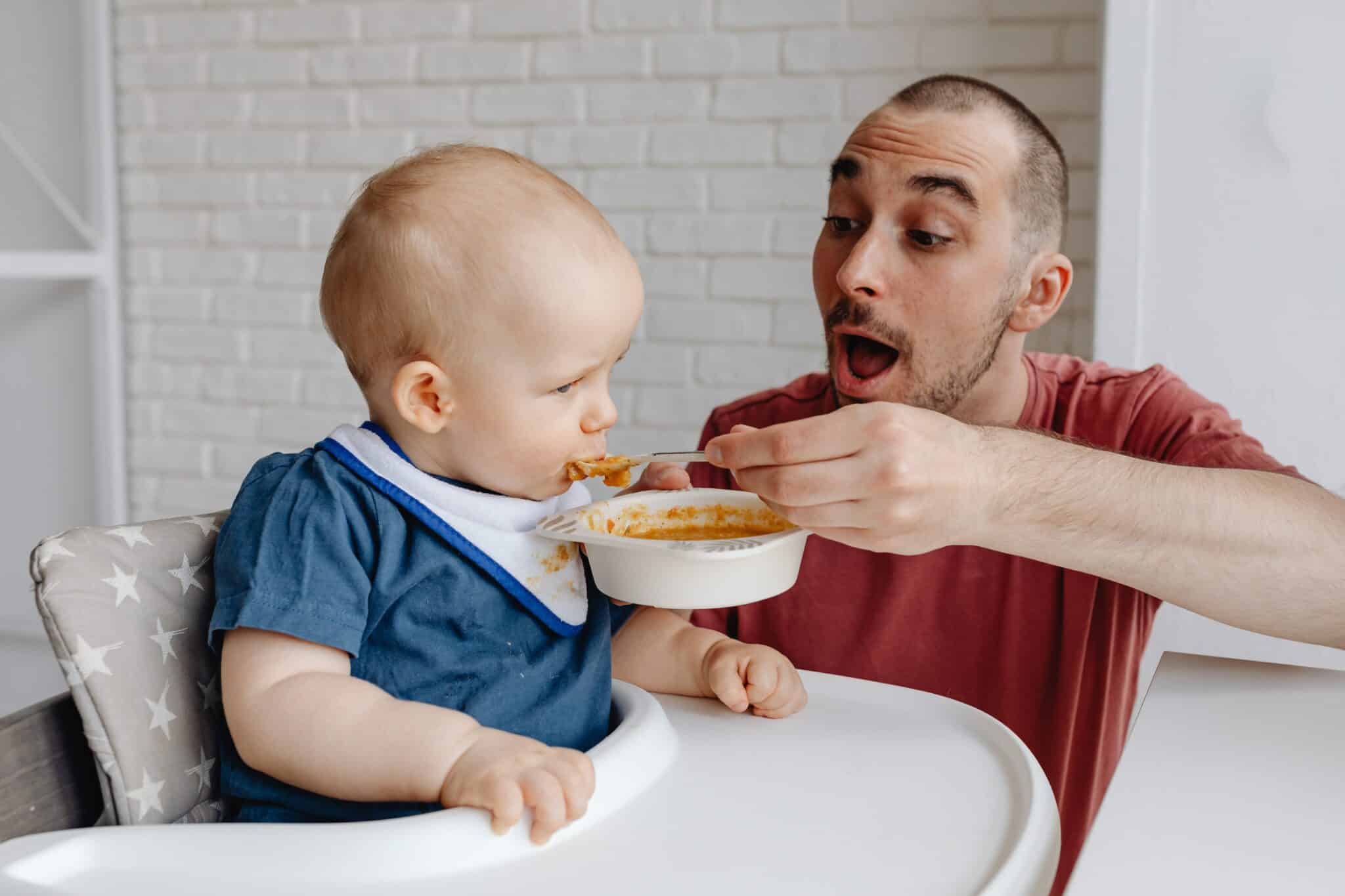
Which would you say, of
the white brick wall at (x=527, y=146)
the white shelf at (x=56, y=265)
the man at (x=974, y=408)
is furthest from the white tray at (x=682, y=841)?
the white shelf at (x=56, y=265)

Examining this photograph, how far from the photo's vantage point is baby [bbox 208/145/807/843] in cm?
84

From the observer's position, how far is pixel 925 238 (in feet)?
4.82

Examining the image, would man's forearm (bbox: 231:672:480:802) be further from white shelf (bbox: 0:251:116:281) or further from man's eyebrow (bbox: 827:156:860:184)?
white shelf (bbox: 0:251:116:281)

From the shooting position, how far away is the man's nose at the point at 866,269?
144cm

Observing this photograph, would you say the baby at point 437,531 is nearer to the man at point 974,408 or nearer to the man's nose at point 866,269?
the man at point 974,408

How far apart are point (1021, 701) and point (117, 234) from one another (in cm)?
278

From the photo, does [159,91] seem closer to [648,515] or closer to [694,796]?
[648,515]

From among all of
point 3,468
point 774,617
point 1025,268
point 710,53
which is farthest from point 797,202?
point 3,468

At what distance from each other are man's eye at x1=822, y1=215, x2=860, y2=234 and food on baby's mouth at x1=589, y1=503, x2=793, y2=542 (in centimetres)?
57

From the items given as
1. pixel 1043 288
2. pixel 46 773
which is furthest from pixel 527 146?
pixel 46 773

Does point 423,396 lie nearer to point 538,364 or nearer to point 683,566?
point 538,364

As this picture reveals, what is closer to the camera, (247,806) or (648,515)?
(247,806)

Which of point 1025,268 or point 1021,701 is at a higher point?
point 1025,268

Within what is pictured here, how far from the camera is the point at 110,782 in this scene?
87 centimetres
